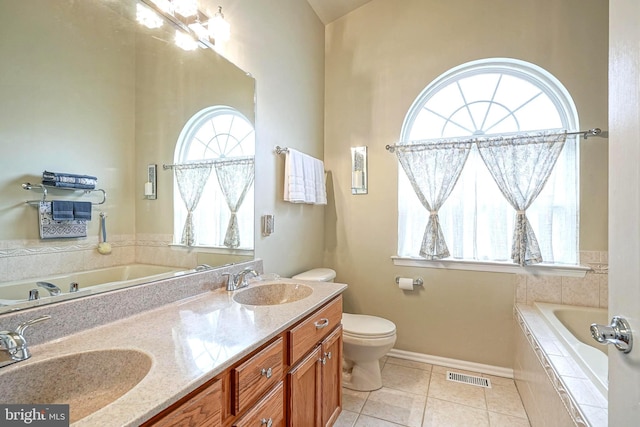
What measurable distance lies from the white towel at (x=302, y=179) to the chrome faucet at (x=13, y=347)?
158 cm

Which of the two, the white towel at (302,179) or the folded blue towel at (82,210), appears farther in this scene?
the white towel at (302,179)

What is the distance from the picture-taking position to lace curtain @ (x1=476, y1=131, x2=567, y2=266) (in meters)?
2.25

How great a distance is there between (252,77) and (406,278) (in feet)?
6.59

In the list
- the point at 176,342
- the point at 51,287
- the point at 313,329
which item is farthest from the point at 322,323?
the point at 51,287

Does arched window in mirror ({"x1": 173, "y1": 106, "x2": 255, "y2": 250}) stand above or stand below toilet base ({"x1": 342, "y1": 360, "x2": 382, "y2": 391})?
above

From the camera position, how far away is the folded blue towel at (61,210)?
99cm

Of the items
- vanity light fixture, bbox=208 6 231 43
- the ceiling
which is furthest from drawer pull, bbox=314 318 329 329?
the ceiling

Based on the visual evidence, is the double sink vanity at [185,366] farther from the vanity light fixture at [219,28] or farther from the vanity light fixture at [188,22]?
the vanity light fixture at [219,28]

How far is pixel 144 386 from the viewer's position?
0.69 metres

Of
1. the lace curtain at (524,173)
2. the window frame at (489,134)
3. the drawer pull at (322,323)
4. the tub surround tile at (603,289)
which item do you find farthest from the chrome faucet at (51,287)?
the tub surround tile at (603,289)

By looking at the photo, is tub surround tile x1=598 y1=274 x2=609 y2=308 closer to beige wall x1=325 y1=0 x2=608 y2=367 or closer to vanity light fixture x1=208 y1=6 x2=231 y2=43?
beige wall x1=325 y1=0 x2=608 y2=367

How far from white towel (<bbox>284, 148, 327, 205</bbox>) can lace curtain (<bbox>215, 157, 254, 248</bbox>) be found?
1.24 ft

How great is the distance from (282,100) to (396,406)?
233 cm

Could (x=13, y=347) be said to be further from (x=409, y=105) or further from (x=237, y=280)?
(x=409, y=105)
